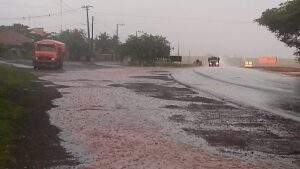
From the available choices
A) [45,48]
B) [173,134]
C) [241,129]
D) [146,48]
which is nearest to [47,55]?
[45,48]

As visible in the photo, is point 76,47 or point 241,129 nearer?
point 241,129

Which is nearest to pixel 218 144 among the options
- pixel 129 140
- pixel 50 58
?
pixel 129 140

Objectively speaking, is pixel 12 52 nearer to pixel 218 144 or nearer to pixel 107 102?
pixel 107 102

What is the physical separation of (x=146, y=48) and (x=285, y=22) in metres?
38.9

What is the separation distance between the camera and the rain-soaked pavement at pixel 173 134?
400 inches

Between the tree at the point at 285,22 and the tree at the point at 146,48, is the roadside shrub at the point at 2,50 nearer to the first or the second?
the tree at the point at 146,48

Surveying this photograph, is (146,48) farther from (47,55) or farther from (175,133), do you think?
(175,133)

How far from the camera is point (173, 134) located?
44.0 ft

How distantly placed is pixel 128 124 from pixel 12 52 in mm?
67634

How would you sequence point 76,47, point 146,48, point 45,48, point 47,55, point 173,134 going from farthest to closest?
point 76,47
point 146,48
point 45,48
point 47,55
point 173,134

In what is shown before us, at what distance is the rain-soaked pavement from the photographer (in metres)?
10.1

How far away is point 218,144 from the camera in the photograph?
39.7ft

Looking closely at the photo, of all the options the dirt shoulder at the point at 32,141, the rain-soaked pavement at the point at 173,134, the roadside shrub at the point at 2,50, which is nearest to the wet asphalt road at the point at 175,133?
the rain-soaked pavement at the point at 173,134

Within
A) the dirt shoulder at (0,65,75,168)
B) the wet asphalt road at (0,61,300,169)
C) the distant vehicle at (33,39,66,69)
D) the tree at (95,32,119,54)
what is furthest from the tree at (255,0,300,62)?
A: the tree at (95,32,119,54)
